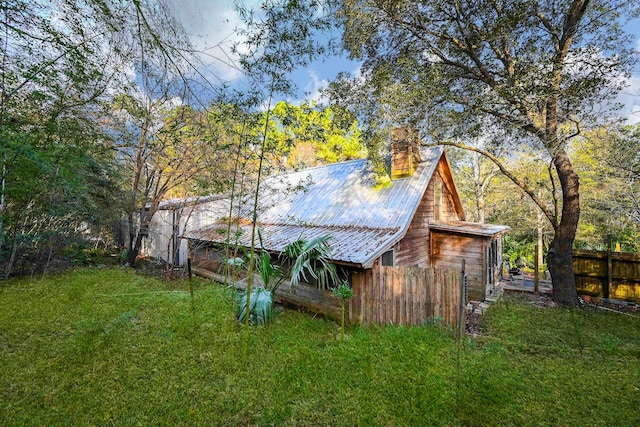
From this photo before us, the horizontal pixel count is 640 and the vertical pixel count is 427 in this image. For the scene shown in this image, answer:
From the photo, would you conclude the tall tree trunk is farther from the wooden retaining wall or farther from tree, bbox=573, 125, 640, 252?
the wooden retaining wall

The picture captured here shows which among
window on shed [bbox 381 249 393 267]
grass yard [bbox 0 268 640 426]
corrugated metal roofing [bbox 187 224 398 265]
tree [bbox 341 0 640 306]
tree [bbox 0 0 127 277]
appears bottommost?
grass yard [bbox 0 268 640 426]

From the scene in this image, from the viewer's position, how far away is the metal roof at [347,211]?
21.0 feet

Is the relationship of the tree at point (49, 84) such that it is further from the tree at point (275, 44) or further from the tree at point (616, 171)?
the tree at point (616, 171)

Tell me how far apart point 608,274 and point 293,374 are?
9.98m

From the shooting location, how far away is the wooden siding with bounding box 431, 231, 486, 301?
28.4ft

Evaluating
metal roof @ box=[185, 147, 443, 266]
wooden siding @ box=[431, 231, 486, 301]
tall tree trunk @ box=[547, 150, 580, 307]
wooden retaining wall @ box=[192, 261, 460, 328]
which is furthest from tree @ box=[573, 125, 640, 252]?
wooden retaining wall @ box=[192, 261, 460, 328]

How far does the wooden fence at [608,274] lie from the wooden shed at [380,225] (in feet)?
7.84

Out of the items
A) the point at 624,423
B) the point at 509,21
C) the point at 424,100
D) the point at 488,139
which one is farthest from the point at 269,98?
the point at 488,139

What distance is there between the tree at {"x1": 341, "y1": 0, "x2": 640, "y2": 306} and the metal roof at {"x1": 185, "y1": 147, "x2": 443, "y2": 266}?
2014 mm

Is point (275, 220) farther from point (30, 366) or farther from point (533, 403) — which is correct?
point (533, 403)

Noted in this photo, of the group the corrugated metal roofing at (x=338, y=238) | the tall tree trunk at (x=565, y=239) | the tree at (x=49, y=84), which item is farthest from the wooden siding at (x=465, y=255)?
the tree at (x=49, y=84)

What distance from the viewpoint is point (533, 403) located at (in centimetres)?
292

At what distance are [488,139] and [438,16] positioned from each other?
3.82m

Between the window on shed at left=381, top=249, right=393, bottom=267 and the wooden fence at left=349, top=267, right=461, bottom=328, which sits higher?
the window on shed at left=381, top=249, right=393, bottom=267
